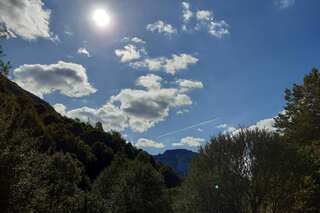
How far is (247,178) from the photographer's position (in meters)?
30.5

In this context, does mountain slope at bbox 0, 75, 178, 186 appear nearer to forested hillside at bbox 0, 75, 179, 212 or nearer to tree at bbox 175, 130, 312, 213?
forested hillside at bbox 0, 75, 179, 212

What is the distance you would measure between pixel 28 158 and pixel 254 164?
77.2 ft

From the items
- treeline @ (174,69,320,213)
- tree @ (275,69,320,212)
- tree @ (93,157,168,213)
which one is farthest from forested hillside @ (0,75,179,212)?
tree @ (275,69,320,212)

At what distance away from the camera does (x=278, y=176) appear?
30922mm

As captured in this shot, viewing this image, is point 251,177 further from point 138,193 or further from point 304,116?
point 304,116

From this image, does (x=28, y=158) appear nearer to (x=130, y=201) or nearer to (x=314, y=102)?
(x=130, y=201)

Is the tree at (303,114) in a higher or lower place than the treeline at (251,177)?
higher

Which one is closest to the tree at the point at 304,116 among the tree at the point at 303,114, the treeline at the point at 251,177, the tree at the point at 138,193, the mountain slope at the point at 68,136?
the tree at the point at 303,114

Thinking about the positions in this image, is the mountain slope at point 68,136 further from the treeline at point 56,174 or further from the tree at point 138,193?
the tree at point 138,193

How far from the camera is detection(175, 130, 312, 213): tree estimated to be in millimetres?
29719

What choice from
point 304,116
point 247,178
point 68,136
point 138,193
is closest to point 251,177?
Result: point 247,178

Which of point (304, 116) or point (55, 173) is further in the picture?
point (304, 116)

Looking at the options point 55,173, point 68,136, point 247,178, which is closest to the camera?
point 247,178

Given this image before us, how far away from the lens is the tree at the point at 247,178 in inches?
1170
